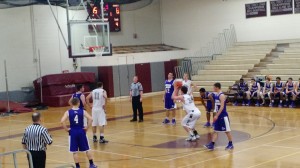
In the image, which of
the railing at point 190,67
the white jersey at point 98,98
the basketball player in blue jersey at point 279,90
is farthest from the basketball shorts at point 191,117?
the railing at point 190,67

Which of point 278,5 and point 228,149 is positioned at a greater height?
point 278,5

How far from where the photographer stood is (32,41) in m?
28.7

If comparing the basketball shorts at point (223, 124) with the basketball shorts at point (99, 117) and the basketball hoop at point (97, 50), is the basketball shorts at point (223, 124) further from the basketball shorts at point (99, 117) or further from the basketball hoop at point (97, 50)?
the basketball hoop at point (97, 50)

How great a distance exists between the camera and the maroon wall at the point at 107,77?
29734 millimetres

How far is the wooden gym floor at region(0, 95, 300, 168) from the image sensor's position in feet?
39.9

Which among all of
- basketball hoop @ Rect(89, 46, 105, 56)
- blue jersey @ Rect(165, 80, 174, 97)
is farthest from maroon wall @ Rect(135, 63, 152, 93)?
blue jersey @ Rect(165, 80, 174, 97)

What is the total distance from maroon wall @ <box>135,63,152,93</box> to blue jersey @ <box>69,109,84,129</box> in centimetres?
1988

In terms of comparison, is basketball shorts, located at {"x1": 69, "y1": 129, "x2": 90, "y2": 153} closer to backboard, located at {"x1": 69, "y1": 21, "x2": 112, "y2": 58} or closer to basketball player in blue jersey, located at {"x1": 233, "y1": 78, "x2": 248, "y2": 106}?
backboard, located at {"x1": 69, "y1": 21, "x2": 112, "y2": 58}

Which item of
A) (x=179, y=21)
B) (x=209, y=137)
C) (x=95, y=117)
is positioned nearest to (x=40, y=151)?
(x=95, y=117)

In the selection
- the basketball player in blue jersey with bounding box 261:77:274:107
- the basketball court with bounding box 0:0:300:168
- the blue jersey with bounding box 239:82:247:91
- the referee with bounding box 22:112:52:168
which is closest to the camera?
the referee with bounding box 22:112:52:168

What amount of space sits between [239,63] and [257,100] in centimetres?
554

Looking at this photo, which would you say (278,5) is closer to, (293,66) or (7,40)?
(293,66)

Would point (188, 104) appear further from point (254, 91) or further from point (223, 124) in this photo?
point (254, 91)

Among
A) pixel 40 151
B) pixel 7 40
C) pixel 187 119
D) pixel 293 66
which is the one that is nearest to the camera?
pixel 40 151
